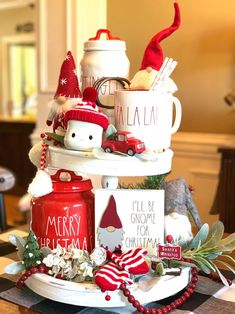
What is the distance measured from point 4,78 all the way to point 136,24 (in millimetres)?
5388

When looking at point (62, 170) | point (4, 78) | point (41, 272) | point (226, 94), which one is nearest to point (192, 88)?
point (226, 94)

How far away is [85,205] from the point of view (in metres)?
0.89

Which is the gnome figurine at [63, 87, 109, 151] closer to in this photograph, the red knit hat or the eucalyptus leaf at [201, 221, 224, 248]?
the red knit hat

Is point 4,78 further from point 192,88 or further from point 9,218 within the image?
point 192,88

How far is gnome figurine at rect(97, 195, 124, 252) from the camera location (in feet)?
2.83

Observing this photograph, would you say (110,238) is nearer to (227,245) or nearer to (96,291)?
(96,291)

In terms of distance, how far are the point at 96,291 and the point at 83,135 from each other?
0.27 meters

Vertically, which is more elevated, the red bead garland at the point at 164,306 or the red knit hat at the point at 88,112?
the red knit hat at the point at 88,112

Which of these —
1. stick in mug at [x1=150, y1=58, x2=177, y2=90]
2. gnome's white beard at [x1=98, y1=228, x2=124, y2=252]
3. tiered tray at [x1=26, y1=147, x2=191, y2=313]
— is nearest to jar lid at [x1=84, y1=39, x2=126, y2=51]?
stick in mug at [x1=150, y1=58, x2=177, y2=90]

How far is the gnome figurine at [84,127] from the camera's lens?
82 centimetres

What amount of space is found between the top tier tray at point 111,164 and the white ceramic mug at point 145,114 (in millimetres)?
46

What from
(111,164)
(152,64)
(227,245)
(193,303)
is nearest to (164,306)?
(193,303)

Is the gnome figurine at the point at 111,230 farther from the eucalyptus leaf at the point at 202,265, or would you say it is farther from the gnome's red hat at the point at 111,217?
the eucalyptus leaf at the point at 202,265

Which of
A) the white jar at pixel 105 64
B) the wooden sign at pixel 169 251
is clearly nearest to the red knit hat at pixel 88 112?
the white jar at pixel 105 64
